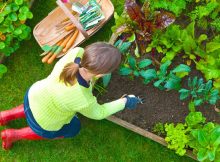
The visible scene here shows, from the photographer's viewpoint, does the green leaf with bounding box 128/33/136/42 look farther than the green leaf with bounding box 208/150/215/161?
Yes

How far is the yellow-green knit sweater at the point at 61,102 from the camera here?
137 inches

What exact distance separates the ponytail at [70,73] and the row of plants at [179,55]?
90 centimetres

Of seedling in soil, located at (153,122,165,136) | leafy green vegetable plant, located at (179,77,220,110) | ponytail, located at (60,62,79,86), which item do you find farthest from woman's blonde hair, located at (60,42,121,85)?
seedling in soil, located at (153,122,165,136)

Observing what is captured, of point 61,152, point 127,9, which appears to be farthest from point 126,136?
point 127,9

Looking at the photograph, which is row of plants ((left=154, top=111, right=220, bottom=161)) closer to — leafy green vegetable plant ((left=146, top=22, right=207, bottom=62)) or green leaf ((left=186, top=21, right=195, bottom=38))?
leafy green vegetable plant ((left=146, top=22, right=207, bottom=62))

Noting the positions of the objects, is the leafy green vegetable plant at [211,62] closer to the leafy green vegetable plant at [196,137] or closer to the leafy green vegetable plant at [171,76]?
the leafy green vegetable plant at [171,76]

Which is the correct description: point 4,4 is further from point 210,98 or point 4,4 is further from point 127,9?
point 210,98

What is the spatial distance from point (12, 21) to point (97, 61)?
1546 mm

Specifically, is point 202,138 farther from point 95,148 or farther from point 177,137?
point 95,148

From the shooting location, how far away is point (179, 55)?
14.3 ft

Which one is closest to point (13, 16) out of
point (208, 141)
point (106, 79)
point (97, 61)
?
point (106, 79)

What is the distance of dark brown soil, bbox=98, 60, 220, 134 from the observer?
432cm

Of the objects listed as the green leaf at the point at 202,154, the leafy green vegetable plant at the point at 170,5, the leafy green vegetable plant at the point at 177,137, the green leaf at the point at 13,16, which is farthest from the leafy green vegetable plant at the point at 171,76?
the green leaf at the point at 13,16

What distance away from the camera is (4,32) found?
14.4 ft
